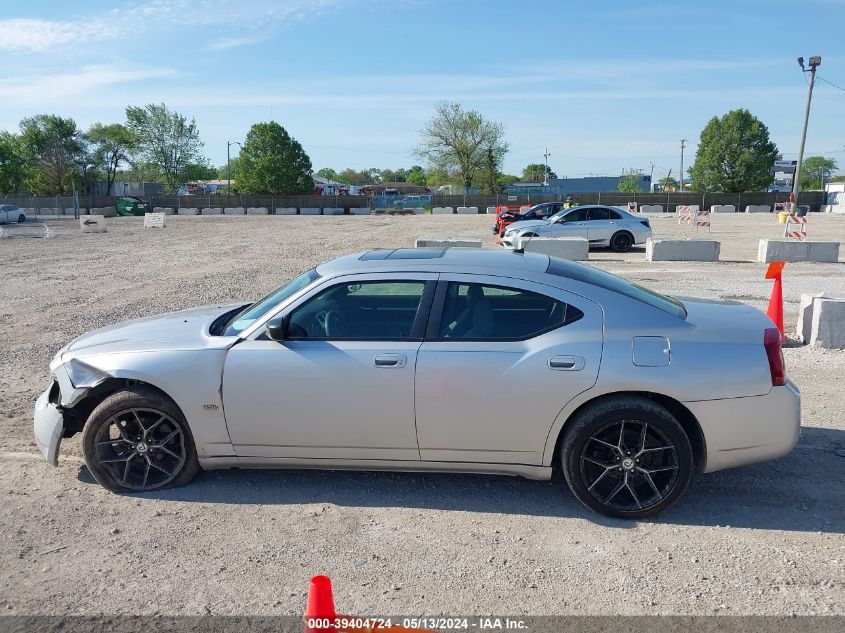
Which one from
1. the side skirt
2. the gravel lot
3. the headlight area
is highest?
the headlight area

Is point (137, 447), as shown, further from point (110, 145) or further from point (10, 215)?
point (110, 145)

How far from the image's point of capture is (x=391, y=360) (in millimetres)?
4121

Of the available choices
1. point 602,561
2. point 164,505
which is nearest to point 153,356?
point 164,505

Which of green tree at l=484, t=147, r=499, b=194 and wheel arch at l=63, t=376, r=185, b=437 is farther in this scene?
green tree at l=484, t=147, r=499, b=194

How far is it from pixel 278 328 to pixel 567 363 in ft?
5.75

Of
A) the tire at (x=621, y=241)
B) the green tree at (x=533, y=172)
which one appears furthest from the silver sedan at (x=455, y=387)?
the green tree at (x=533, y=172)

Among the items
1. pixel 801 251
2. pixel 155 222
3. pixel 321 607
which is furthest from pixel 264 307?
pixel 155 222

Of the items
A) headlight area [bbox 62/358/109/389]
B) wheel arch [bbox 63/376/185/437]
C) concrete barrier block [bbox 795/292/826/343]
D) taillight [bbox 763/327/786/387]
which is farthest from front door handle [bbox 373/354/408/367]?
concrete barrier block [bbox 795/292/826/343]

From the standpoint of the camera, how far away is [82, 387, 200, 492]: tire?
4.45 meters

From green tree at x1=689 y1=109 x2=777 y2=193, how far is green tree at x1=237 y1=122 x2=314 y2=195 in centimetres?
4943

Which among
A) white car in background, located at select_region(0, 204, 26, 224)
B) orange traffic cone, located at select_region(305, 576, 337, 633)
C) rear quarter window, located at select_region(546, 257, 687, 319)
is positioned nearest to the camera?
orange traffic cone, located at select_region(305, 576, 337, 633)

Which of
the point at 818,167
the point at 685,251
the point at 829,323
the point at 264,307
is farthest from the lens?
the point at 818,167

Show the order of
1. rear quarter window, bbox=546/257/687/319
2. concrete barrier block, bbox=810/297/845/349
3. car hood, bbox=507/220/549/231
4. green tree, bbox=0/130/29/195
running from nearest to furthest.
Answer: rear quarter window, bbox=546/257/687/319, concrete barrier block, bbox=810/297/845/349, car hood, bbox=507/220/549/231, green tree, bbox=0/130/29/195

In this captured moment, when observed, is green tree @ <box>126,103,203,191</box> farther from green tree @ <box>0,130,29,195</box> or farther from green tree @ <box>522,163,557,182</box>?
green tree @ <box>522,163,557,182</box>
